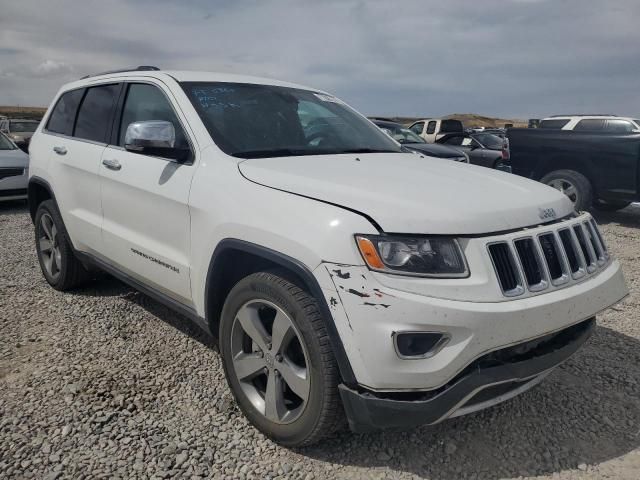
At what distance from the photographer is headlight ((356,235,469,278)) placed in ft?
6.82

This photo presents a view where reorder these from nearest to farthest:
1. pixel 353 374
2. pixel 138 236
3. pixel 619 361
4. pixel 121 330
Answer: pixel 353 374 < pixel 138 236 < pixel 619 361 < pixel 121 330

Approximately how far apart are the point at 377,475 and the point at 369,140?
213 centimetres

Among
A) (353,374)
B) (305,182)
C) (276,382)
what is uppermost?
(305,182)

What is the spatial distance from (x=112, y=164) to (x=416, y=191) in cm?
214

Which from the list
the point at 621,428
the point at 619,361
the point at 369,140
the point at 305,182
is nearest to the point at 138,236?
the point at 305,182

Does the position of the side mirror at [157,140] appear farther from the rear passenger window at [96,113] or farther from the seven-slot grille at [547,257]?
the seven-slot grille at [547,257]

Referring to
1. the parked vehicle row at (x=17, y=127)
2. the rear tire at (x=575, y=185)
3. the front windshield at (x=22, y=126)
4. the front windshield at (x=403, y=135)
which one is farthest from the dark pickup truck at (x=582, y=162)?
the front windshield at (x=22, y=126)

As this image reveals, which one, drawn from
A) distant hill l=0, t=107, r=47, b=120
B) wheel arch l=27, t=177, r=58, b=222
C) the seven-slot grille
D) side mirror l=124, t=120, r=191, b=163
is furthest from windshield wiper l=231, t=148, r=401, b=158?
distant hill l=0, t=107, r=47, b=120

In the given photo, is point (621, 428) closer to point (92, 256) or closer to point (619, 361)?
point (619, 361)

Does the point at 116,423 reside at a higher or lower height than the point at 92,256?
lower

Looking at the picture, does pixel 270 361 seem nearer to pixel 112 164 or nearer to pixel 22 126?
pixel 112 164

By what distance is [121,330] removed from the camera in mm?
3871

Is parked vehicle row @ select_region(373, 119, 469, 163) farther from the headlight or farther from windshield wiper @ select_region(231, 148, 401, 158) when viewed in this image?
the headlight

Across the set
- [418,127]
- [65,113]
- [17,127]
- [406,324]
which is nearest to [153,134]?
[406,324]
